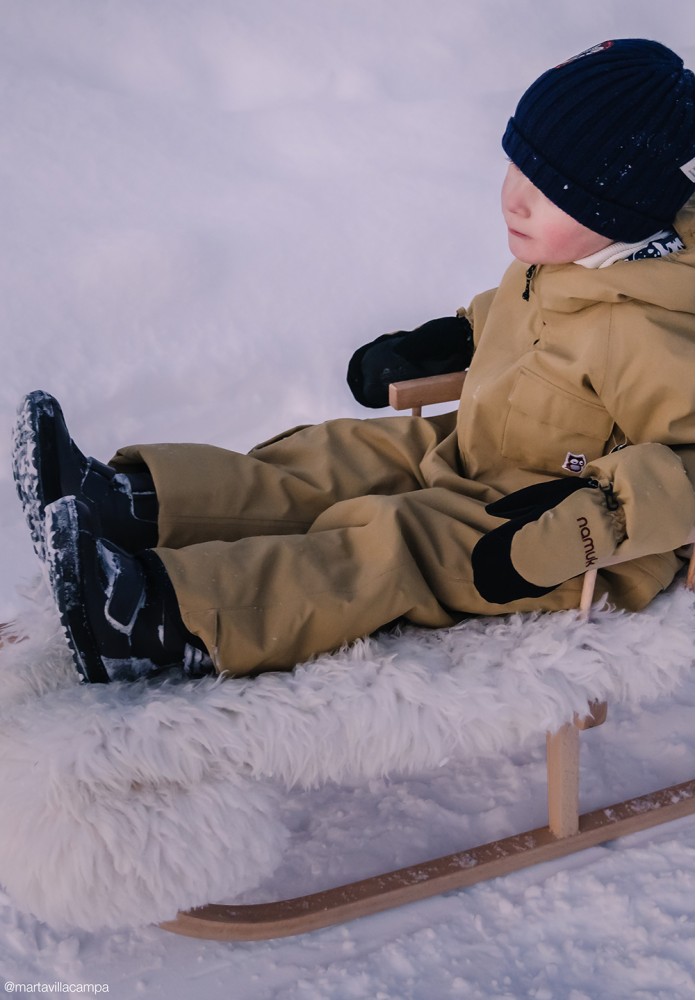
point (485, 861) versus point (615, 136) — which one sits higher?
point (615, 136)

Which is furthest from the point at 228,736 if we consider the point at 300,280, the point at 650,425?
the point at 300,280

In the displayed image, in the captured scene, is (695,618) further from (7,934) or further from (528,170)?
(7,934)

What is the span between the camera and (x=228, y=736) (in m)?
0.97

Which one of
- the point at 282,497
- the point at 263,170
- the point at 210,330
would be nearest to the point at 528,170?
the point at 282,497

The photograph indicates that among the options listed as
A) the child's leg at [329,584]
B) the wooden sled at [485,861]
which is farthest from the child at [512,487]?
the wooden sled at [485,861]

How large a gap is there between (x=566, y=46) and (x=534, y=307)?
88.8 inches

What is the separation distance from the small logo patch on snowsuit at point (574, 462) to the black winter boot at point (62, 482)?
1.75 feet

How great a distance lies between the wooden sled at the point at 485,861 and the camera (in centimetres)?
110

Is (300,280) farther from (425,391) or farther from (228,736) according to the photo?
(228,736)

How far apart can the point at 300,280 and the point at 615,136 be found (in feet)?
4.80

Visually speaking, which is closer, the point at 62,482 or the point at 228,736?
the point at 228,736

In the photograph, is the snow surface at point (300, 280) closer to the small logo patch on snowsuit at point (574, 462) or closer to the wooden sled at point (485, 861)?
the wooden sled at point (485, 861)

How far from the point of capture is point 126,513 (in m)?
1.21

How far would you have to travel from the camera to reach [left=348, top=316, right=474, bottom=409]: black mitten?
4.96 ft
